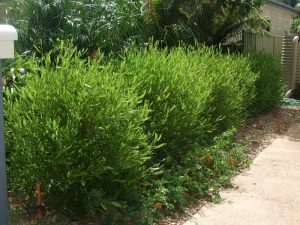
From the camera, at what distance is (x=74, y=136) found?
354 centimetres

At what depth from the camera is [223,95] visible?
21.5 feet

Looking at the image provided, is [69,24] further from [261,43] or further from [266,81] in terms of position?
[261,43]

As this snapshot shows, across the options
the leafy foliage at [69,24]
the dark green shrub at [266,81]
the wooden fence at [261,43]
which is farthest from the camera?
the wooden fence at [261,43]

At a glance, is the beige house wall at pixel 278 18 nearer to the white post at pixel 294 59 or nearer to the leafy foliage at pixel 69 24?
the white post at pixel 294 59

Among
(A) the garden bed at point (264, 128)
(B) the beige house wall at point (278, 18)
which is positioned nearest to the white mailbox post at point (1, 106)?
(A) the garden bed at point (264, 128)

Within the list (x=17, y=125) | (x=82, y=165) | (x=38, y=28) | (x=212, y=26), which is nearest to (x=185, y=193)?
(x=82, y=165)

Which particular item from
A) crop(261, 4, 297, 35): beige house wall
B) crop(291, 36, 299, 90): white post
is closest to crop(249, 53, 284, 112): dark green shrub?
crop(291, 36, 299, 90): white post

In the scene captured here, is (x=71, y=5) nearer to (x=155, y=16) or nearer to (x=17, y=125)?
(x=155, y=16)

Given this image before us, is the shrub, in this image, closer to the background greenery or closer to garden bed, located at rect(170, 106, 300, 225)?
the background greenery

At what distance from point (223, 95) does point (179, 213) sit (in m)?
2.56

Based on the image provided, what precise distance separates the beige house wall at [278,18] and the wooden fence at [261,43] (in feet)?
22.0

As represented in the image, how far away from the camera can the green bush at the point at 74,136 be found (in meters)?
3.55

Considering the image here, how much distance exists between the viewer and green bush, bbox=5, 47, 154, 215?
11.6 feet

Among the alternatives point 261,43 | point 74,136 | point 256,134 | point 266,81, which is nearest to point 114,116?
point 74,136
